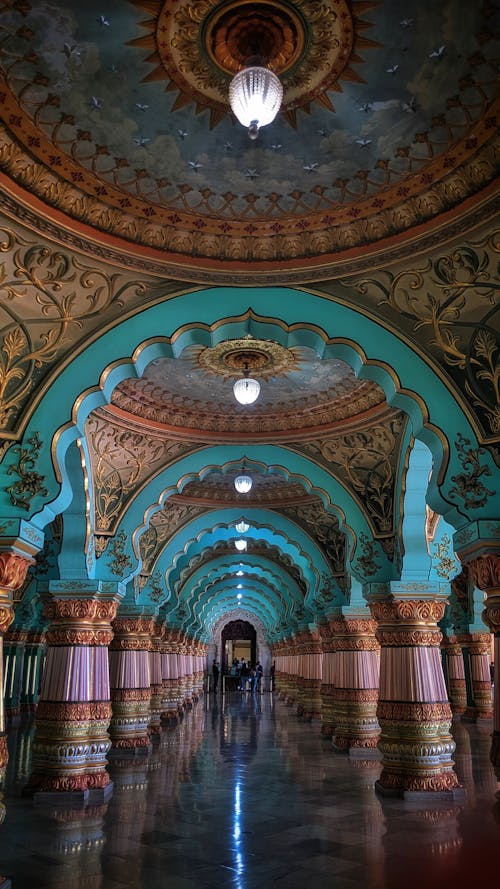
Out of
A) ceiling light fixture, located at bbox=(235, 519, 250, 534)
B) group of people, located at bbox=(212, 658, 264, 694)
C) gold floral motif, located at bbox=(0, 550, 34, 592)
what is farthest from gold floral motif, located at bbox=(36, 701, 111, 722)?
group of people, located at bbox=(212, 658, 264, 694)

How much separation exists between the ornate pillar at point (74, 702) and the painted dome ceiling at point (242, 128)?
5.56 meters

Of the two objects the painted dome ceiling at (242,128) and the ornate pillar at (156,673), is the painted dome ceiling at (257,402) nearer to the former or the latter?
the painted dome ceiling at (242,128)

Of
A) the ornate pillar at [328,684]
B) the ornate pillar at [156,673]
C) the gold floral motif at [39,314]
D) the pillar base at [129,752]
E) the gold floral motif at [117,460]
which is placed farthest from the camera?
the ornate pillar at [156,673]

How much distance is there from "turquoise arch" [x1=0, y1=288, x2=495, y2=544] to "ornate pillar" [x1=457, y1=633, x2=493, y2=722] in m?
14.6

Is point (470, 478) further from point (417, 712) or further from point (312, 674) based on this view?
point (312, 674)

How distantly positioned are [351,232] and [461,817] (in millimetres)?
→ 6469

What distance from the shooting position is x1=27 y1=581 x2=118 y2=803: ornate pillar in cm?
900

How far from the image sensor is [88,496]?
33.7ft

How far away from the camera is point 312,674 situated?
70.0 feet

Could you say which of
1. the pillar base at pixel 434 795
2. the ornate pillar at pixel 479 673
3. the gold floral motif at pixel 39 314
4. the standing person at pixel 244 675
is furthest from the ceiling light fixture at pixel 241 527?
the standing person at pixel 244 675

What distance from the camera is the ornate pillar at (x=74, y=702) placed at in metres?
9.00

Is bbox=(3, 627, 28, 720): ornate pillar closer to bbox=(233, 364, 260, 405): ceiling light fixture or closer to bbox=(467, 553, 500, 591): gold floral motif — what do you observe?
bbox=(233, 364, 260, 405): ceiling light fixture

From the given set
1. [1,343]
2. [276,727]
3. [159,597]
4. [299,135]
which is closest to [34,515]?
[1,343]

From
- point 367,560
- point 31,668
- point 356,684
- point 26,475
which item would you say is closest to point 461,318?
point 26,475
